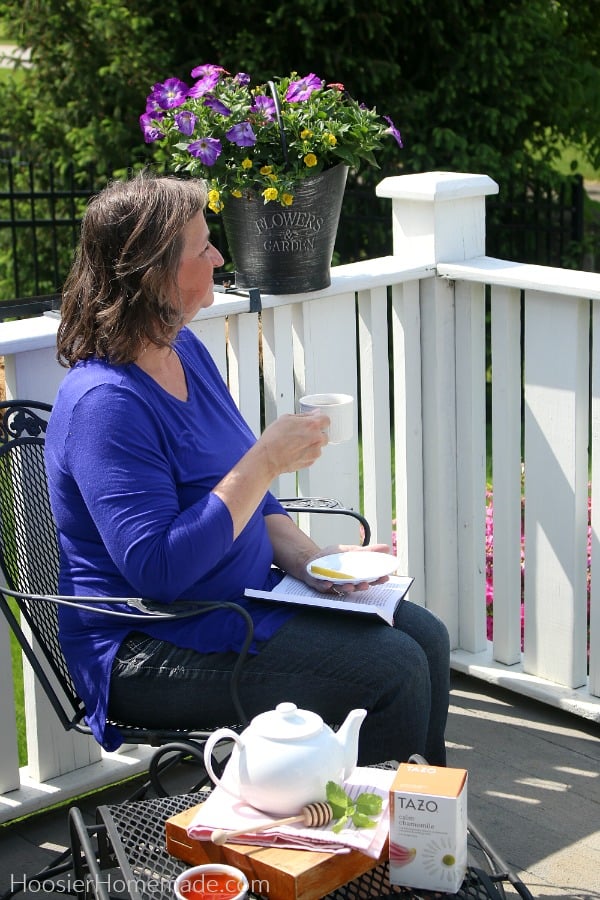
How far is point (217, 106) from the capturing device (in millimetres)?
2906

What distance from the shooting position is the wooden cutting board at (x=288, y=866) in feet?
5.60

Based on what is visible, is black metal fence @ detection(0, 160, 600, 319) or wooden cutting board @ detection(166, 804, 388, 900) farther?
black metal fence @ detection(0, 160, 600, 319)

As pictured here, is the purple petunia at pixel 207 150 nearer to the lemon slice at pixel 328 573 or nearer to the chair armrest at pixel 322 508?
the chair armrest at pixel 322 508

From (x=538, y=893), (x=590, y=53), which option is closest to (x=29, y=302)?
(x=538, y=893)

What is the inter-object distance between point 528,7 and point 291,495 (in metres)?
4.57

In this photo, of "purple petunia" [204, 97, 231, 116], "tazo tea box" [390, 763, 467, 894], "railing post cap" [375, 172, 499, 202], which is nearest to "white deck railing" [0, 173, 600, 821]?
"railing post cap" [375, 172, 499, 202]

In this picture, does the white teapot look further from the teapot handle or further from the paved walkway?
the paved walkway

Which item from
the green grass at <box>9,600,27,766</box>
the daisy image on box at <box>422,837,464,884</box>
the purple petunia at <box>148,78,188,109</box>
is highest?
the purple petunia at <box>148,78,188,109</box>

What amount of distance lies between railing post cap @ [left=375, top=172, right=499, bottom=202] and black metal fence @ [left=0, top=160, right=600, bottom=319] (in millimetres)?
3327

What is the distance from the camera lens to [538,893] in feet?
8.54

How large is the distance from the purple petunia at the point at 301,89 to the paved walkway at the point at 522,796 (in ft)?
5.69

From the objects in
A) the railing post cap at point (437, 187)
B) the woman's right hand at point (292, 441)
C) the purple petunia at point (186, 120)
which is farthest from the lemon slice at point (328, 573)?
the railing post cap at point (437, 187)

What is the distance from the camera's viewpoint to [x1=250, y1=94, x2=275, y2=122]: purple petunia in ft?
9.57

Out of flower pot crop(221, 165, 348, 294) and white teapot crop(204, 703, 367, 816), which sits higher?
flower pot crop(221, 165, 348, 294)
